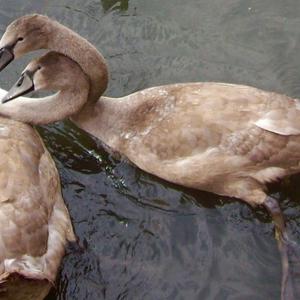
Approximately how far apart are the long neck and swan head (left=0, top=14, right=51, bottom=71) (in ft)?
2.09

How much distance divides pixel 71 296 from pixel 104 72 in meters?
1.95

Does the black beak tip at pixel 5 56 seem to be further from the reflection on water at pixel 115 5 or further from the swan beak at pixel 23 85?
the reflection on water at pixel 115 5

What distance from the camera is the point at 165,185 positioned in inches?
279

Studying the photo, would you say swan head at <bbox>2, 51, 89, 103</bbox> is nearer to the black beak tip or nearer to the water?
the black beak tip

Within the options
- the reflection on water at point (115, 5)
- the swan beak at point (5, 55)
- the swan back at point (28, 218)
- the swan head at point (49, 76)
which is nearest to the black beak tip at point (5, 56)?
the swan beak at point (5, 55)

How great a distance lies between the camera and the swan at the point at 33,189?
18.1 feet

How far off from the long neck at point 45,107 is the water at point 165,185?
0.49 m

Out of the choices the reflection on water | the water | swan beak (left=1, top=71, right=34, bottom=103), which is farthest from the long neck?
the reflection on water

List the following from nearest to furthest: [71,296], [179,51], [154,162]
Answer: [71,296]
[154,162]
[179,51]

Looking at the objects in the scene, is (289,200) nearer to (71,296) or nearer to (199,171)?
(199,171)

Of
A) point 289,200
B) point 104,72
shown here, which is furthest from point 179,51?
point 289,200

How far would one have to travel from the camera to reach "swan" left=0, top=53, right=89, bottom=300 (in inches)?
217

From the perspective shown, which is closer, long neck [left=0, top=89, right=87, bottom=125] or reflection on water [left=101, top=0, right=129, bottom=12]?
long neck [left=0, top=89, right=87, bottom=125]

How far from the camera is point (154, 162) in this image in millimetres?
6809
